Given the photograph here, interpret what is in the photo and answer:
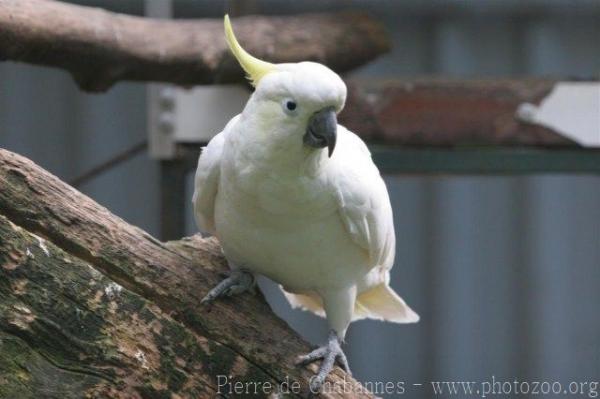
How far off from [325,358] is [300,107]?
2.13 ft

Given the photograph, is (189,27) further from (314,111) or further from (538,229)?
(538,229)

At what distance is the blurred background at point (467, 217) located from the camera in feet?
15.0

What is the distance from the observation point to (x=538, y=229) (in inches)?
182

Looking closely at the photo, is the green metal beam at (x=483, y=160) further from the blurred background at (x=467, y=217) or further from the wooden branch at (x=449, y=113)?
the blurred background at (x=467, y=217)

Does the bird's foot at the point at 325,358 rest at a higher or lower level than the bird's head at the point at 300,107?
lower

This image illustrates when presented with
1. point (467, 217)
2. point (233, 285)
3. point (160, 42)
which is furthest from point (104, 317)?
point (467, 217)

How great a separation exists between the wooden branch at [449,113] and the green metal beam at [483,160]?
0.13 feet

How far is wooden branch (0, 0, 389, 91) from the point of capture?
276cm

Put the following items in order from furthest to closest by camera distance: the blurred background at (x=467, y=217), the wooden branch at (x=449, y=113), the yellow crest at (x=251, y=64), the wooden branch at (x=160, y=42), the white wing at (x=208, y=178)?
the blurred background at (x=467, y=217)
the wooden branch at (x=449, y=113)
the wooden branch at (x=160, y=42)
the white wing at (x=208, y=178)
the yellow crest at (x=251, y=64)

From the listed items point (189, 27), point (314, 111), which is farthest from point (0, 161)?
point (189, 27)

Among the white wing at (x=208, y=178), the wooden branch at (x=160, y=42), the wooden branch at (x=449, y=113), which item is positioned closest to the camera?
the white wing at (x=208, y=178)

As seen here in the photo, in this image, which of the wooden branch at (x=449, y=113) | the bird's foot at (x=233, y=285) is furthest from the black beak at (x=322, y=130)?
the wooden branch at (x=449, y=113)

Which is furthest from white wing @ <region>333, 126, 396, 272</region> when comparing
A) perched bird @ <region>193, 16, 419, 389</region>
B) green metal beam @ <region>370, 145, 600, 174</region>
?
green metal beam @ <region>370, 145, 600, 174</region>

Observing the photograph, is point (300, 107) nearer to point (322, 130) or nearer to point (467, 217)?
point (322, 130)
